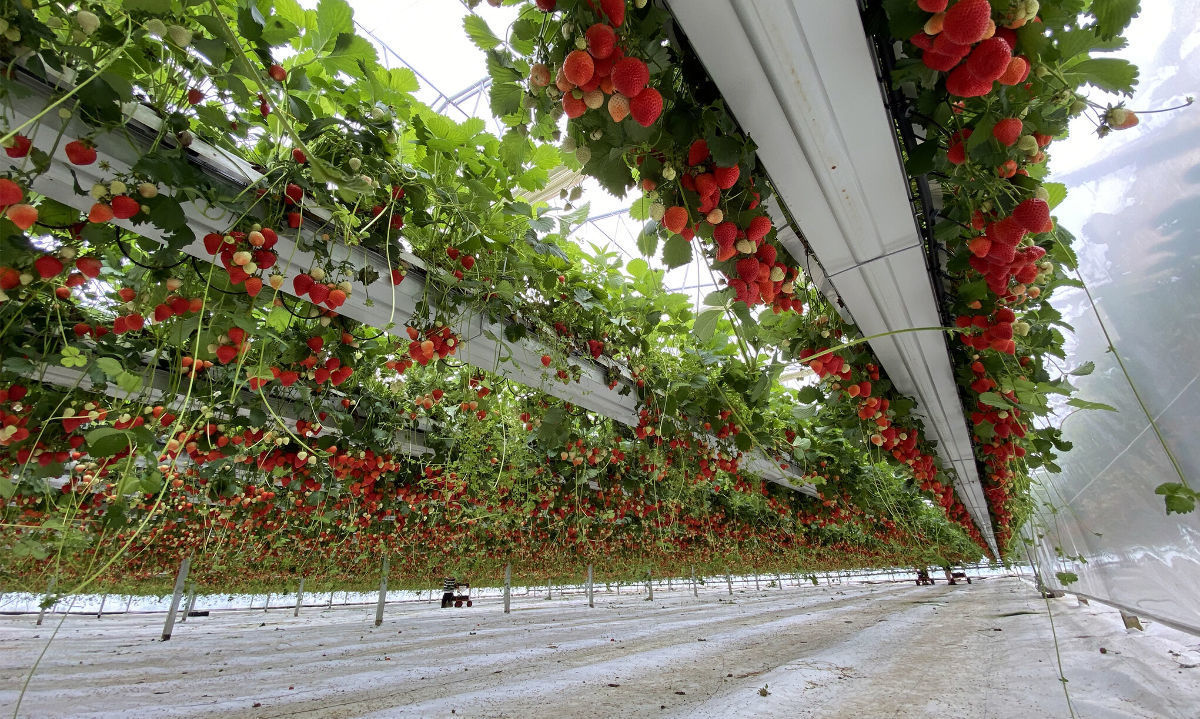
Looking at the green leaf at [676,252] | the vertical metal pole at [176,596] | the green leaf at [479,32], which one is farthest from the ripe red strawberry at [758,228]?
the vertical metal pole at [176,596]

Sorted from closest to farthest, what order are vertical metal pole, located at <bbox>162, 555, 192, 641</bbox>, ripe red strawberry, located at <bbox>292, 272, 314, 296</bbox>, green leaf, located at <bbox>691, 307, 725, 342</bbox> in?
ripe red strawberry, located at <bbox>292, 272, 314, 296</bbox>
green leaf, located at <bbox>691, 307, 725, 342</bbox>
vertical metal pole, located at <bbox>162, 555, 192, 641</bbox>

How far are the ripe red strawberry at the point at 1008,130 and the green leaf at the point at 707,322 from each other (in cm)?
76

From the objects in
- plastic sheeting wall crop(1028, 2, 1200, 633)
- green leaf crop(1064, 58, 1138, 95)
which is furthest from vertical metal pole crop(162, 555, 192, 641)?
plastic sheeting wall crop(1028, 2, 1200, 633)

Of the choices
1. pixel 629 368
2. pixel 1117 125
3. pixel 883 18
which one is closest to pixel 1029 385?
pixel 1117 125

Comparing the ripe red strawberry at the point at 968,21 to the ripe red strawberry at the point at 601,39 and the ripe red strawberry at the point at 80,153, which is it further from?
the ripe red strawberry at the point at 80,153

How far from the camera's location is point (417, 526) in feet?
19.6

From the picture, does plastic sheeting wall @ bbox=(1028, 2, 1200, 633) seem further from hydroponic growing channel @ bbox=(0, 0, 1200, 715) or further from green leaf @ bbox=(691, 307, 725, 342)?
green leaf @ bbox=(691, 307, 725, 342)

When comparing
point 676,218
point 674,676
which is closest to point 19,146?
point 676,218

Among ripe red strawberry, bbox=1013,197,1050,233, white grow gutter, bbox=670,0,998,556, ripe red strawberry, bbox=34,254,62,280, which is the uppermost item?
white grow gutter, bbox=670,0,998,556

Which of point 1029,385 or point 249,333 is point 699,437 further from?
point 249,333

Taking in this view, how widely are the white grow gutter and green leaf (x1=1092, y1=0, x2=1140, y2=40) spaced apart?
317 millimetres

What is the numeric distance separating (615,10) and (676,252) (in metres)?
0.55

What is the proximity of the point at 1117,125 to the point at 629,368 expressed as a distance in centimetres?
212

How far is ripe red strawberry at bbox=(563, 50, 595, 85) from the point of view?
701 mm
